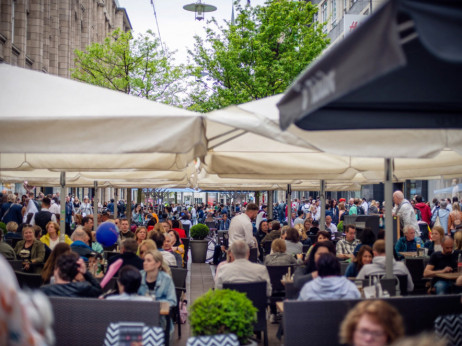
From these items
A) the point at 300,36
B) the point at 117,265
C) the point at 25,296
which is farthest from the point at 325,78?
the point at 300,36

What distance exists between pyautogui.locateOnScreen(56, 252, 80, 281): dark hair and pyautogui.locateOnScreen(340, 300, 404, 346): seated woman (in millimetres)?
3211

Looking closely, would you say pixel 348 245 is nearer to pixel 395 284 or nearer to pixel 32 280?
pixel 395 284

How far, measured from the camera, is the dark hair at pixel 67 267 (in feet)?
19.8

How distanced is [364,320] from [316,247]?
4.52 meters

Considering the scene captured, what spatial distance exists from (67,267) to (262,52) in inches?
957

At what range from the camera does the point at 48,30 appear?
40.3 m

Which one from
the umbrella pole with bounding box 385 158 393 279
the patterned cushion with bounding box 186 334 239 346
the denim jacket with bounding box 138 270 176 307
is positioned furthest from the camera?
the denim jacket with bounding box 138 270 176 307

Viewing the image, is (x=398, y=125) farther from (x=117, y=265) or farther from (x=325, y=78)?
(x=117, y=265)

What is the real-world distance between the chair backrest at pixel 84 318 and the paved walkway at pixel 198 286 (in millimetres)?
3380

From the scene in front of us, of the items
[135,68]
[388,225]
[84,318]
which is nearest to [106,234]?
[84,318]

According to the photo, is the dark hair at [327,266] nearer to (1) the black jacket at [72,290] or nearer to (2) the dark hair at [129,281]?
(2) the dark hair at [129,281]

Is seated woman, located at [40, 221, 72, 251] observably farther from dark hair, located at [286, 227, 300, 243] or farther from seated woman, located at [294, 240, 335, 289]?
seated woman, located at [294, 240, 335, 289]

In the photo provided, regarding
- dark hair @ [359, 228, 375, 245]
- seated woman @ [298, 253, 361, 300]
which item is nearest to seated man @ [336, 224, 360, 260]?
dark hair @ [359, 228, 375, 245]

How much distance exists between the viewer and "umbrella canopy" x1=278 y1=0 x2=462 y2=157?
243cm
